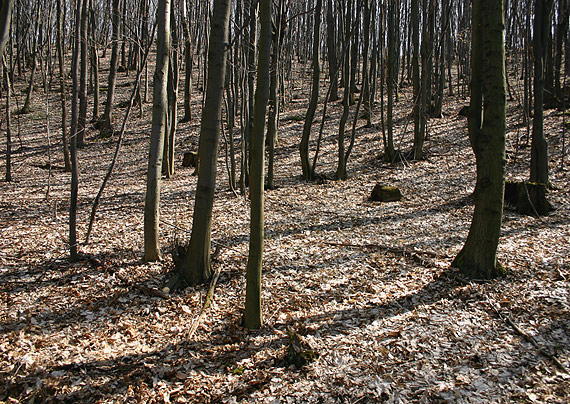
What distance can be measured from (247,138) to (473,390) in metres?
8.15

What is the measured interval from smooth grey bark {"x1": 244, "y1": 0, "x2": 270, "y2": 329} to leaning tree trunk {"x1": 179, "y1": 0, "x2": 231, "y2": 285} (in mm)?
1126

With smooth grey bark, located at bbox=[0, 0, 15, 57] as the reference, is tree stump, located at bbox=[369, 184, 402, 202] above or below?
below

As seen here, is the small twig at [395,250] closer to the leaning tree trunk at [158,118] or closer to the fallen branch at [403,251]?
the fallen branch at [403,251]

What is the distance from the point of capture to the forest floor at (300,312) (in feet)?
11.4

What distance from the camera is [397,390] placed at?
3383 millimetres

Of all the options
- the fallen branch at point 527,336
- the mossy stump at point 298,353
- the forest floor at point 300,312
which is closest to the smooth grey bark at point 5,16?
the forest floor at point 300,312

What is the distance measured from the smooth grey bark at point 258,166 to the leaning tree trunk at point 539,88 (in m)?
7.39

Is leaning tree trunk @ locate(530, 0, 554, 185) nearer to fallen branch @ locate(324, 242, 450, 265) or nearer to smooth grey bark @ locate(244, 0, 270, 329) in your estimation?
fallen branch @ locate(324, 242, 450, 265)

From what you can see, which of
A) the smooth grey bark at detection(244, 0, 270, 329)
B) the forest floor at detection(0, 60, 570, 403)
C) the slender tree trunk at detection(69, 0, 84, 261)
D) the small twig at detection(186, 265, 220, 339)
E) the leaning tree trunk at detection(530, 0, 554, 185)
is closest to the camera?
Answer: the forest floor at detection(0, 60, 570, 403)

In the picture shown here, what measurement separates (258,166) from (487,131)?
315cm

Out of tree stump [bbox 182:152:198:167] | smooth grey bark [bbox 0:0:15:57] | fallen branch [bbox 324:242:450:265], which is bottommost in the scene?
fallen branch [bbox 324:242:450:265]

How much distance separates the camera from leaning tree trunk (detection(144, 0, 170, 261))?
18.3ft

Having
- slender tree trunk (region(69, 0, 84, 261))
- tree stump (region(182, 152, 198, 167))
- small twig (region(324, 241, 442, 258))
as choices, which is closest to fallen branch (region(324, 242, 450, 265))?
small twig (region(324, 241, 442, 258))

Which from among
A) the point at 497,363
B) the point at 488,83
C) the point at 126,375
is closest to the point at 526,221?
the point at 488,83
